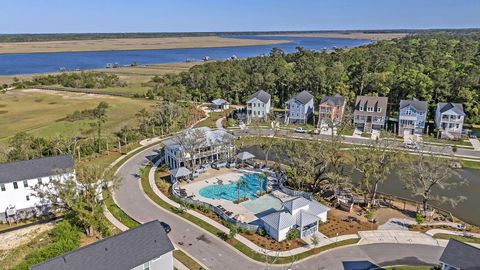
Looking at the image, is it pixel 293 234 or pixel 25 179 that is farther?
pixel 25 179

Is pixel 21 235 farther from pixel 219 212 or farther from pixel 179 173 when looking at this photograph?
pixel 219 212

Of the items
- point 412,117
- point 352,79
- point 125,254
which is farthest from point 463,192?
point 352,79

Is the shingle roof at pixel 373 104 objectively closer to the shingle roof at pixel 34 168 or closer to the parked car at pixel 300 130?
the parked car at pixel 300 130

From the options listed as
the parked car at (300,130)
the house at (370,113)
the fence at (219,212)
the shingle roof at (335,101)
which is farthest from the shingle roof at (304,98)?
the fence at (219,212)

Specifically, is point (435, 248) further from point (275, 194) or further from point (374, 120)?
point (374, 120)

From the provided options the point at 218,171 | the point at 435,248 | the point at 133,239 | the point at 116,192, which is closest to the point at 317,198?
the point at 435,248

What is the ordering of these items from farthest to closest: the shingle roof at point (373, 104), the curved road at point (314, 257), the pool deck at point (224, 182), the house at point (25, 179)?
the shingle roof at point (373, 104) → the pool deck at point (224, 182) → the house at point (25, 179) → the curved road at point (314, 257)
